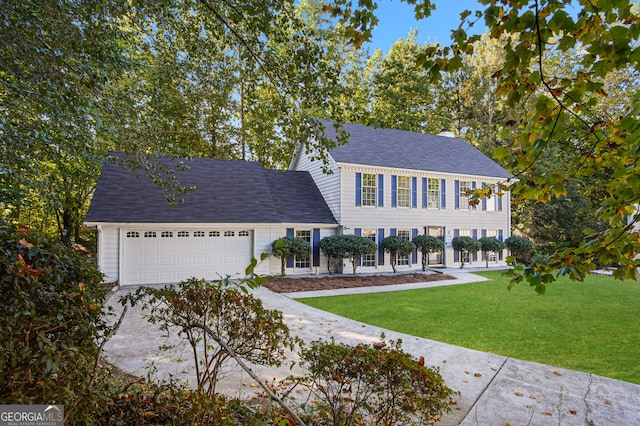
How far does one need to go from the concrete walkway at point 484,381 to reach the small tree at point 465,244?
40.3ft

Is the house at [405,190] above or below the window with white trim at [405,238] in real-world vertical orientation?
above

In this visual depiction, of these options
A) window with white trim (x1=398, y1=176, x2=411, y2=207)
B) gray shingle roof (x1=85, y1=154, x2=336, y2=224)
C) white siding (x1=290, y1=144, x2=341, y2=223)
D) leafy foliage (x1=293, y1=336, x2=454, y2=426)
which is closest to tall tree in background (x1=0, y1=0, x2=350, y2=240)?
leafy foliage (x1=293, y1=336, x2=454, y2=426)

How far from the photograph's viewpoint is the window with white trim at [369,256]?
53.5 ft

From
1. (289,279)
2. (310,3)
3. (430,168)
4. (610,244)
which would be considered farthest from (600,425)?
(310,3)

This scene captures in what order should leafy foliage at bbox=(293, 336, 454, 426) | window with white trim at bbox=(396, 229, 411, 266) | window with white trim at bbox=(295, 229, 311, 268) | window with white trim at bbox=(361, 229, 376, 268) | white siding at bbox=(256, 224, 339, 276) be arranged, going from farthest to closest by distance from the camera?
window with white trim at bbox=(396, 229, 411, 266) → window with white trim at bbox=(361, 229, 376, 268) → window with white trim at bbox=(295, 229, 311, 268) → white siding at bbox=(256, 224, 339, 276) → leafy foliage at bbox=(293, 336, 454, 426)

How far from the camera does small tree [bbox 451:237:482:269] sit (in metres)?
17.6

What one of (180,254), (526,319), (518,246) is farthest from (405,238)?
(180,254)

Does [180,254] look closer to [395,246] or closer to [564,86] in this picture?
[395,246]

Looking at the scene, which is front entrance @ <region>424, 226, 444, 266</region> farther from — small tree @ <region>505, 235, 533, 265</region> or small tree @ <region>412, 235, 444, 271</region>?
small tree @ <region>505, 235, 533, 265</region>

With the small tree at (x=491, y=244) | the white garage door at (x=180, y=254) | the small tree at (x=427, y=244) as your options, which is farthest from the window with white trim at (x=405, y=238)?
the white garage door at (x=180, y=254)

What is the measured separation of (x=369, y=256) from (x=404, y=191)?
3.79 metres

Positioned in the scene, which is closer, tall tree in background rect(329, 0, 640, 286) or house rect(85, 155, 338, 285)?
tall tree in background rect(329, 0, 640, 286)

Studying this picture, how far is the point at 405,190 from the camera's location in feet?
56.6

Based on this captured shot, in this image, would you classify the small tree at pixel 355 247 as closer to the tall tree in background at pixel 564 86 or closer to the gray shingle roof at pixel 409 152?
the gray shingle roof at pixel 409 152
